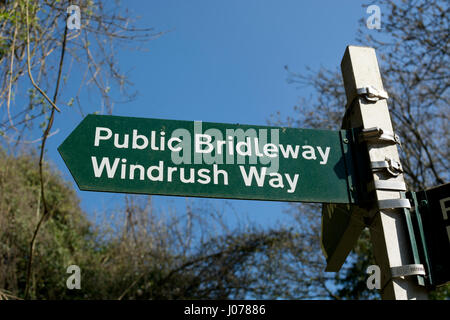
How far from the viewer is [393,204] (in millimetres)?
1997

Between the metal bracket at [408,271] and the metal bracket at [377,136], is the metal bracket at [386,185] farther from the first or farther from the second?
the metal bracket at [408,271]

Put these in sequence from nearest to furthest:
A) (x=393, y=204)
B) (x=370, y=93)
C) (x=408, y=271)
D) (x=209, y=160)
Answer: (x=408, y=271), (x=393, y=204), (x=209, y=160), (x=370, y=93)

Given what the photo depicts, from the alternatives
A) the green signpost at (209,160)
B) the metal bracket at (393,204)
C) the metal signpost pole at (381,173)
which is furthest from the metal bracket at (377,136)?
the metal bracket at (393,204)

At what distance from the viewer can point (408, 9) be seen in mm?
7633

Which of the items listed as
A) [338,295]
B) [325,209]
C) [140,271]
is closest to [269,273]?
[338,295]

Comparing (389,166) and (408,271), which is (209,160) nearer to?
(389,166)

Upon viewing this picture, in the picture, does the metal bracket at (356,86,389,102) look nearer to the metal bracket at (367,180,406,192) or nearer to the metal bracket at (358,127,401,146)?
the metal bracket at (358,127,401,146)

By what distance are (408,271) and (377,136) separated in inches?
22.3

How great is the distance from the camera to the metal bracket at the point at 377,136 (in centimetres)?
214

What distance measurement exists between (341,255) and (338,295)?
349 inches

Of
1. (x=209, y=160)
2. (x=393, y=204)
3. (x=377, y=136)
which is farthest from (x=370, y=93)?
(x=209, y=160)

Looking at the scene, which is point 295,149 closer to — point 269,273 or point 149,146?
point 149,146
